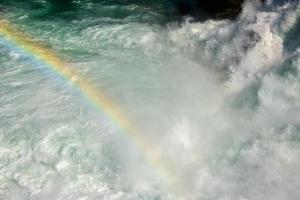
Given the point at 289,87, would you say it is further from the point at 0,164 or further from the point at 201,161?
the point at 0,164

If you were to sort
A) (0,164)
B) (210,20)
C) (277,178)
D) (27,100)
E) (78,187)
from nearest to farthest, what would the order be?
(277,178) → (78,187) → (0,164) → (27,100) → (210,20)

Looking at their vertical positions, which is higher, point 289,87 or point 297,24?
point 297,24

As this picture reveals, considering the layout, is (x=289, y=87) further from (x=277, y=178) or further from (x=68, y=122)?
(x=68, y=122)

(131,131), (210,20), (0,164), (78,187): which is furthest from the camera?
(210,20)

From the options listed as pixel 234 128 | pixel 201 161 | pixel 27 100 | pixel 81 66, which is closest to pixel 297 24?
pixel 234 128

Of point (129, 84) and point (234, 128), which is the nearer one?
point (234, 128)

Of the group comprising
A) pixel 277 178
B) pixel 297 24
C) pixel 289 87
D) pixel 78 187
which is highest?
pixel 297 24

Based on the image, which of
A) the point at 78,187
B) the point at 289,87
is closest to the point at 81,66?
the point at 78,187
